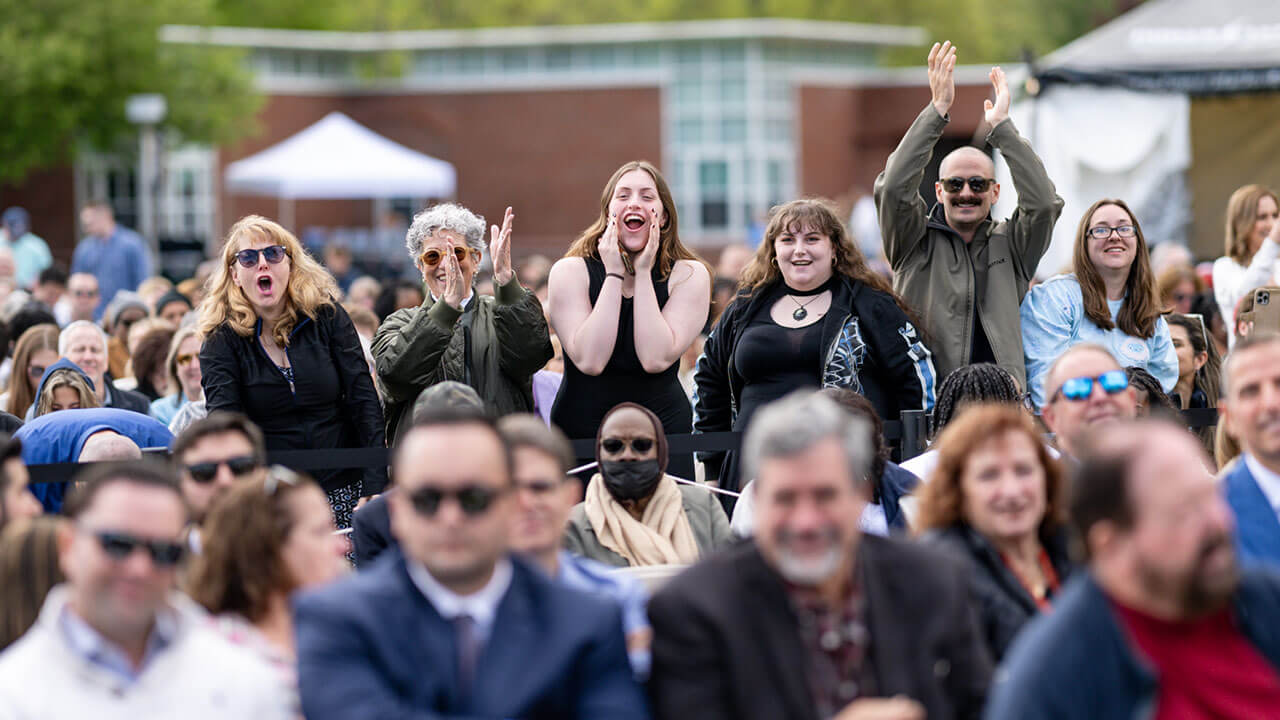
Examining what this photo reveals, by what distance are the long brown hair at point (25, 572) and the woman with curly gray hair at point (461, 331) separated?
2498 millimetres

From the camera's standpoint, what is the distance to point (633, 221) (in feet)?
21.7

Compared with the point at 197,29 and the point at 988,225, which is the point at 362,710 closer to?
the point at 988,225

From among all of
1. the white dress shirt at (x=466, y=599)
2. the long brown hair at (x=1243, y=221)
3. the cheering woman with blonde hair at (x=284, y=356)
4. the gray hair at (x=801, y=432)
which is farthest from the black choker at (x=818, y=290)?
the long brown hair at (x=1243, y=221)

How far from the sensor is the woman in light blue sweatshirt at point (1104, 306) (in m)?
6.73

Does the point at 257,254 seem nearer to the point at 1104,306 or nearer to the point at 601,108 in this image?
the point at 1104,306

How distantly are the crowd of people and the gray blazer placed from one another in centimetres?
2

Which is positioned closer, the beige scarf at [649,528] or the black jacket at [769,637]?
the black jacket at [769,637]

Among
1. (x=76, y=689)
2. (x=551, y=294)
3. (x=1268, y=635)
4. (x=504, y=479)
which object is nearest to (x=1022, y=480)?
(x=1268, y=635)

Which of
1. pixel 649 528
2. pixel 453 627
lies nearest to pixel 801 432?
pixel 453 627

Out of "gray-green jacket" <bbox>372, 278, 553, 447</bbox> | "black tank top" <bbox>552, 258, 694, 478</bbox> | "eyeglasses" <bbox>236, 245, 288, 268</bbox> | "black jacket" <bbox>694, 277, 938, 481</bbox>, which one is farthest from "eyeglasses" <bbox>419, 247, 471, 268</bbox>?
"black jacket" <bbox>694, 277, 938, 481</bbox>

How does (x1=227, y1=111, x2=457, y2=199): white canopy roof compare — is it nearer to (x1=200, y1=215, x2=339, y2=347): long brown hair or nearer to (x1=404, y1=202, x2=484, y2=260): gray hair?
(x1=404, y1=202, x2=484, y2=260): gray hair

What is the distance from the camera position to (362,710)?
3.38 meters

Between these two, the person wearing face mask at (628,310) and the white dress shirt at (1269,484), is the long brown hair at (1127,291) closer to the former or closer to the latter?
the person wearing face mask at (628,310)

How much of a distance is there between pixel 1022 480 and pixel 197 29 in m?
31.3
